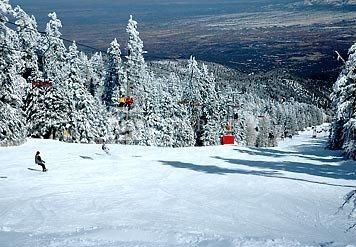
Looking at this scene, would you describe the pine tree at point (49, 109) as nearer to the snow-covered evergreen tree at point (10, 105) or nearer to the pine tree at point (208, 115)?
the snow-covered evergreen tree at point (10, 105)

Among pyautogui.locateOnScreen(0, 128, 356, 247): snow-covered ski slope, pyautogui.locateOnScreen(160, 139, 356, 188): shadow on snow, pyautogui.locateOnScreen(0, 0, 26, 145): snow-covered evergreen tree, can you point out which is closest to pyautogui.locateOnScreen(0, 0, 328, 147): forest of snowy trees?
pyautogui.locateOnScreen(0, 0, 26, 145): snow-covered evergreen tree

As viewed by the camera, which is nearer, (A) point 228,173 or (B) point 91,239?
(B) point 91,239

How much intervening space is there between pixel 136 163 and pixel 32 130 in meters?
17.9

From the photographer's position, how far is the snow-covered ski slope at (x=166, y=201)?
14.9 meters

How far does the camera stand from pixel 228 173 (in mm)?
31016

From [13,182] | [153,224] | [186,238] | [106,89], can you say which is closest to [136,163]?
[13,182]

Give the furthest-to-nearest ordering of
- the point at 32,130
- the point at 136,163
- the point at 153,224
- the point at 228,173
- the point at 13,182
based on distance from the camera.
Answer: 1. the point at 32,130
2. the point at 136,163
3. the point at 228,173
4. the point at 13,182
5. the point at 153,224

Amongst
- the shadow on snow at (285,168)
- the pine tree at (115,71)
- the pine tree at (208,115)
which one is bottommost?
the shadow on snow at (285,168)

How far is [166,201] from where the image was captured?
2180 cm

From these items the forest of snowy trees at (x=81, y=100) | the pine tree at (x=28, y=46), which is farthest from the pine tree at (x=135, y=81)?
the pine tree at (x=28, y=46)

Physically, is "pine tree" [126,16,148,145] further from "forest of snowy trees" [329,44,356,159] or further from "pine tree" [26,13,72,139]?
"forest of snowy trees" [329,44,356,159]

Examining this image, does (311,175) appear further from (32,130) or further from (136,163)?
(32,130)

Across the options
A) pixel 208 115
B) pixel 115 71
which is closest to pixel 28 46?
pixel 115 71

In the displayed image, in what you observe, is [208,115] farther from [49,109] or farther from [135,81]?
[49,109]
